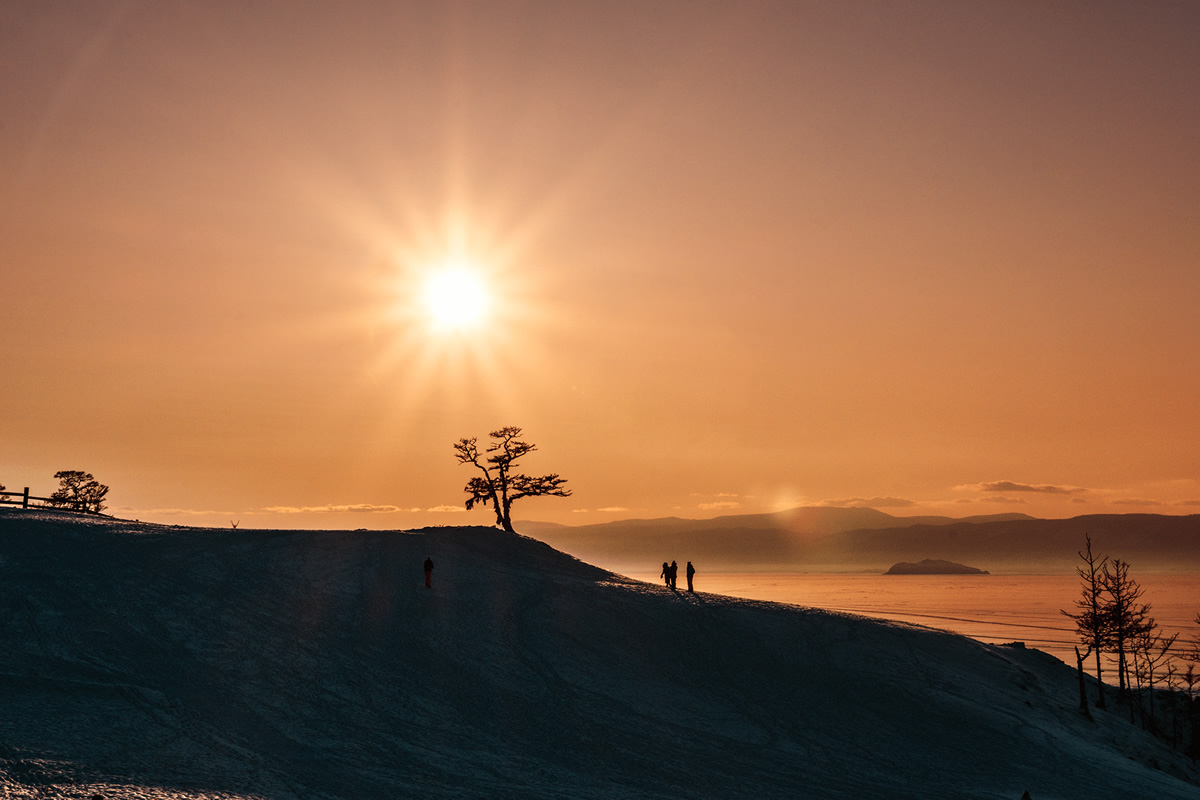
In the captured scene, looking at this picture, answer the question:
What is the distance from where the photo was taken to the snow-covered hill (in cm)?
2973

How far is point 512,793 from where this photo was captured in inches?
1144

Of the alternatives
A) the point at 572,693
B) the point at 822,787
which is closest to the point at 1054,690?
the point at 822,787

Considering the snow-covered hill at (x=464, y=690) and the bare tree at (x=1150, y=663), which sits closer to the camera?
the snow-covered hill at (x=464, y=690)

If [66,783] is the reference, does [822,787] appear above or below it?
below

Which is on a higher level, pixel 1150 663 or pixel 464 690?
pixel 464 690

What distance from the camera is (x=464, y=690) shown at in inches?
1548

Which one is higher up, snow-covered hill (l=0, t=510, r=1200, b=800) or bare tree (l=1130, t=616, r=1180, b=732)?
snow-covered hill (l=0, t=510, r=1200, b=800)

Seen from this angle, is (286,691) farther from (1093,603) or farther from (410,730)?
(1093,603)

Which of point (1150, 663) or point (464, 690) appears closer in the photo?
point (464, 690)

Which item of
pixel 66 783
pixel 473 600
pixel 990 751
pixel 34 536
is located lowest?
pixel 990 751

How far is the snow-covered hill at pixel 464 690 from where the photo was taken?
29.7m

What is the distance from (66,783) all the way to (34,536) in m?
36.3

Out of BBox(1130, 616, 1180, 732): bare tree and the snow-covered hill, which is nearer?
the snow-covered hill

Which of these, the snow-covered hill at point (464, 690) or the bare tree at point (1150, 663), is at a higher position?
the snow-covered hill at point (464, 690)
